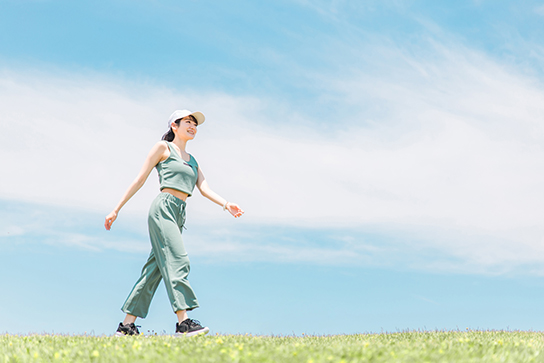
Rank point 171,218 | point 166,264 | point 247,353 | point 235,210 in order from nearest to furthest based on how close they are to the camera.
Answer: point 247,353 → point 166,264 → point 171,218 → point 235,210

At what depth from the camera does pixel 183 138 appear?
8977 mm

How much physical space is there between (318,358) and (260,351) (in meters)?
0.72

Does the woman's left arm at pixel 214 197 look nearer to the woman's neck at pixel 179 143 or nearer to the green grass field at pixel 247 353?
the woman's neck at pixel 179 143

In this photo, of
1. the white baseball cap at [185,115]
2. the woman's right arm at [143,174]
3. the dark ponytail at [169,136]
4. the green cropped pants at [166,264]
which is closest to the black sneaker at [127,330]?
the green cropped pants at [166,264]

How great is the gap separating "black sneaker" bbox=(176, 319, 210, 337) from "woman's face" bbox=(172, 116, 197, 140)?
3102 mm

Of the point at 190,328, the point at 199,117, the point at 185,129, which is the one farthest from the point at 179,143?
the point at 190,328

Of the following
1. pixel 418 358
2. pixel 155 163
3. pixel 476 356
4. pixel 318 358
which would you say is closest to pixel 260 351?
pixel 318 358

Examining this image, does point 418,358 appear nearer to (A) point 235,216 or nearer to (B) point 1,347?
(A) point 235,216

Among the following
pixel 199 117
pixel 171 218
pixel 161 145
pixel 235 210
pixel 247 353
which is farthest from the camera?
pixel 199 117

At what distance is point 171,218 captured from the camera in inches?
323

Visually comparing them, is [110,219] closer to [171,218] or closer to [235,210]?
[171,218]

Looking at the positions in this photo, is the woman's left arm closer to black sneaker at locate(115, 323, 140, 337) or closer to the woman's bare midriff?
the woman's bare midriff

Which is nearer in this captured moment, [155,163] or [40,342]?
[40,342]

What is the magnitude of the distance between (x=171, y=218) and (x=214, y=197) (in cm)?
108
